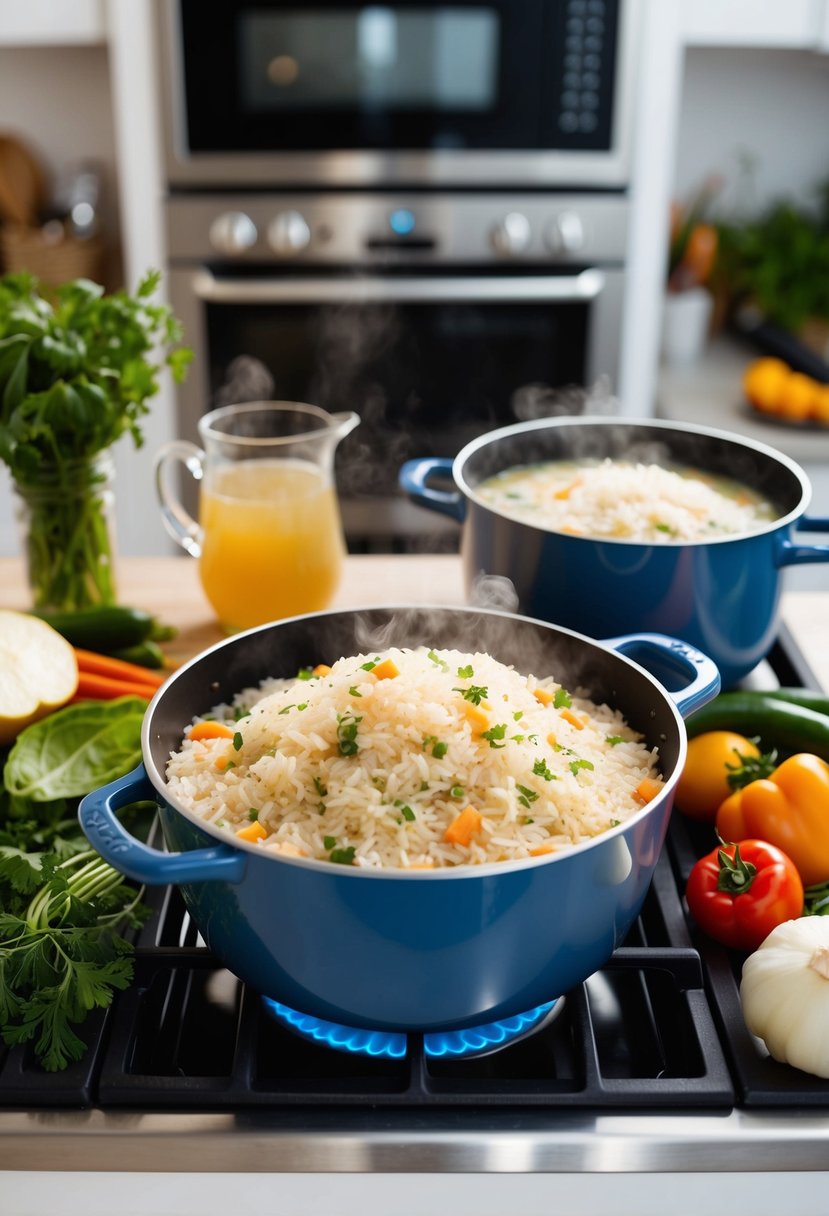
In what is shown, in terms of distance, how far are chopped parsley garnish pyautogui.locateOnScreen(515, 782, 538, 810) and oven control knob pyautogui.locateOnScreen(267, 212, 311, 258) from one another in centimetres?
197

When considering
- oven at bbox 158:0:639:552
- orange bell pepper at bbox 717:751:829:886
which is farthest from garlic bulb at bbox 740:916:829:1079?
oven at bbox 158:0:639:552

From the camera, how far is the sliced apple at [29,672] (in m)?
1.18

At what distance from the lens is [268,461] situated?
55.0 inches

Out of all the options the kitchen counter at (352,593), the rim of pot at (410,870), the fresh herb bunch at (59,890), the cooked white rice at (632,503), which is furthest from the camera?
the kitchen counter at (352,593)

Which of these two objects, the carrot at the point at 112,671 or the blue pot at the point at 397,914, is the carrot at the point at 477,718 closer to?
the blue pot at the point at 397,914

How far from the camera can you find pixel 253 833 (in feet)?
2.72

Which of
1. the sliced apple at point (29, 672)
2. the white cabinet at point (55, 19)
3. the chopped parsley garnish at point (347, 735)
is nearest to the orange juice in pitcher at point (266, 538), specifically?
the sliced apple at point (29, 672)

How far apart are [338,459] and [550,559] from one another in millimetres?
1644

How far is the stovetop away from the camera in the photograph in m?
0.79

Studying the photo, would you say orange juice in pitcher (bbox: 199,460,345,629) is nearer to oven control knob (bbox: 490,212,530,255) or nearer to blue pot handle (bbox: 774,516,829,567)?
blue pot handle (bbox: 774,516,829,567)

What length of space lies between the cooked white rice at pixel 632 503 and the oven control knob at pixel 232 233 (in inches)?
55.3

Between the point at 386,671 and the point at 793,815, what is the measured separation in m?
0.36

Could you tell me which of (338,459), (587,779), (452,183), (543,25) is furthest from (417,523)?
(587,779)

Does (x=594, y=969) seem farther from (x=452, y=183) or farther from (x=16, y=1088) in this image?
(x=452, y=183)
